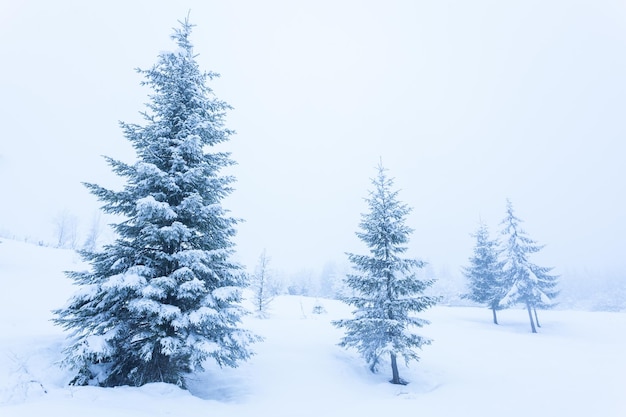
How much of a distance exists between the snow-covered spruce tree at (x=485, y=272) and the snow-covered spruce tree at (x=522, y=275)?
1693mm

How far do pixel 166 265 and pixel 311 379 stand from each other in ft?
25.3

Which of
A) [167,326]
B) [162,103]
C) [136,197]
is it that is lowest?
[167,326]

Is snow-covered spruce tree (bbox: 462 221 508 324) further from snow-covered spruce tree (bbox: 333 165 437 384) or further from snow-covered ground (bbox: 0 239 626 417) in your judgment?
snow-covered spruce tree (bbox: 333 165 437 384)

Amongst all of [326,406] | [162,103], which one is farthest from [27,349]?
[326,406]

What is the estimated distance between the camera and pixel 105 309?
9188 mm

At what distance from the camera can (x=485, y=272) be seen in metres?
39.3

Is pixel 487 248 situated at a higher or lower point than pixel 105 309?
higher

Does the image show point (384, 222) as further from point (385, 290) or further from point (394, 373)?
point (394, 373)

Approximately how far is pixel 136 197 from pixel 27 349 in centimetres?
612

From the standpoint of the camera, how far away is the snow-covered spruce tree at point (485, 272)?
3766 cm

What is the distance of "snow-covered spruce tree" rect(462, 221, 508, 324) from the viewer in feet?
124

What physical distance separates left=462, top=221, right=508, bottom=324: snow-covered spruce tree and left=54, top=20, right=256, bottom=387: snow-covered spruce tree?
1468 inches

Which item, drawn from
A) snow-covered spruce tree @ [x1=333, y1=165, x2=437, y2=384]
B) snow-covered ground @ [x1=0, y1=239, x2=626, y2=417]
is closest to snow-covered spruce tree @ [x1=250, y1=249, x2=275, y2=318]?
snow-covered ground @ [x1=0, y1=239, x2=626, y2=417]

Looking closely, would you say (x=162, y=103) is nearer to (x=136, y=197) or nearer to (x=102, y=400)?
(x=136, y=197)
